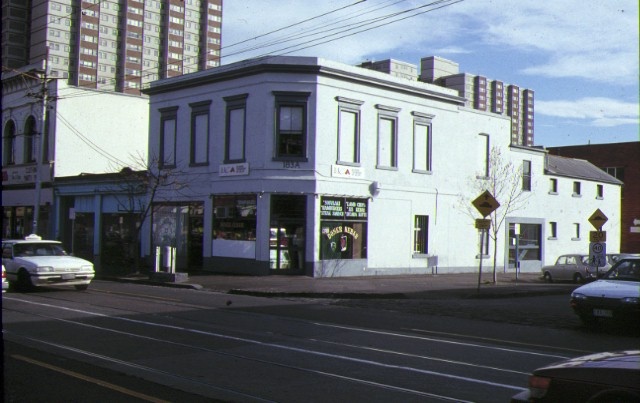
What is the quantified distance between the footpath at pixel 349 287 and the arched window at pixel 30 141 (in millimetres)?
17944

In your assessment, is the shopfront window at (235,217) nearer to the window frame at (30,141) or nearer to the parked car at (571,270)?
the parked car at (571,270)

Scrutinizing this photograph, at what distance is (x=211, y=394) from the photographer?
295 inches

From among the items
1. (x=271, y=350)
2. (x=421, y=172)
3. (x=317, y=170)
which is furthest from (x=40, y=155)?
(x=271, y=350)

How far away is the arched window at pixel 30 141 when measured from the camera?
4119cm

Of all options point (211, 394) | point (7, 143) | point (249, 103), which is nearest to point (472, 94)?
point (7, 143)

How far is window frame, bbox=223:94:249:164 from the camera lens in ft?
92.4

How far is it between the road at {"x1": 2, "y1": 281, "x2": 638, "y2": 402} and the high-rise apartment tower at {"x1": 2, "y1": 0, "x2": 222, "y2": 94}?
7559 cm

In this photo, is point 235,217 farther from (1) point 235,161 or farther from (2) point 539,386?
(2) point 539,386

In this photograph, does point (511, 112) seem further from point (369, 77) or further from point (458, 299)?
point (458, 299)

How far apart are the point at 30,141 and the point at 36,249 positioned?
2319cm

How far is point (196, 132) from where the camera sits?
100 ft

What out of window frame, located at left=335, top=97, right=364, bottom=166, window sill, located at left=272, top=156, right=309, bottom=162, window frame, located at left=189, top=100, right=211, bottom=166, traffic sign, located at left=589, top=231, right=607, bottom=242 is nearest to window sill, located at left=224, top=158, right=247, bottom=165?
window frame, located at left=189, top=100, right=211, bottom=166

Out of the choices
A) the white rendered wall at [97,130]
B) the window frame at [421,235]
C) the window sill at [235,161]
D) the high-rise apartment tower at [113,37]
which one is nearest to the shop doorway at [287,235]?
the window sill at [235,161]

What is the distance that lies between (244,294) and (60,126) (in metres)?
22.1
